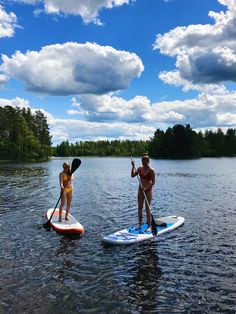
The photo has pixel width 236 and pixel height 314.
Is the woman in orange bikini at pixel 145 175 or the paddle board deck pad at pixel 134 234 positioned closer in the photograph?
the paddle board deck pad at pixel 134 234

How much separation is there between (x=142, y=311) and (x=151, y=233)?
6.29 m

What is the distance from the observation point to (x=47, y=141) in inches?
5295

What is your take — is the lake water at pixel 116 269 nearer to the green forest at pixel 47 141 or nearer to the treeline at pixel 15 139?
the green forest at pixel 47 141

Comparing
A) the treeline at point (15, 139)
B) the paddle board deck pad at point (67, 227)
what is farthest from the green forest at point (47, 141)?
the paddle board deck pad at point (67, 227)

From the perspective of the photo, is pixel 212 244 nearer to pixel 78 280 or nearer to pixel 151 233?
pixel 151 233

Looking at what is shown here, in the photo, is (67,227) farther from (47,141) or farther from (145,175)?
(47,141)

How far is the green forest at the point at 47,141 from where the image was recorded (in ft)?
358

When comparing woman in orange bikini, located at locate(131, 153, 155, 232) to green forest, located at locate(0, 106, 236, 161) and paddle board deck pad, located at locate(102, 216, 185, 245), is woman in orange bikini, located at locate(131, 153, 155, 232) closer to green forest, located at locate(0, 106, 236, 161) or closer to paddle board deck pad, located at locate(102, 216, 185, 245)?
paddle board deck pad, located at locate(102, 216, 185, 245)

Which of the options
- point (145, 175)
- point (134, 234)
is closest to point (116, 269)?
point (134, 234)

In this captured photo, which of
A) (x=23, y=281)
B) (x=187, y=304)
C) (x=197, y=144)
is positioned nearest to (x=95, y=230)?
(x=23, y=281)

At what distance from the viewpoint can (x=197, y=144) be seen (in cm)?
15562

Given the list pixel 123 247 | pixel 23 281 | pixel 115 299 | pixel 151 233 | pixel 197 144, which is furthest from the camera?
pixel 197 144

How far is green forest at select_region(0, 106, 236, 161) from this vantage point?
358ft

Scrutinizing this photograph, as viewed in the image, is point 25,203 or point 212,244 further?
point 25,203
